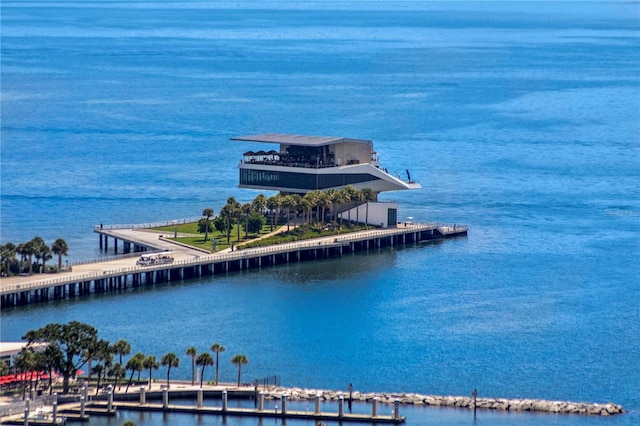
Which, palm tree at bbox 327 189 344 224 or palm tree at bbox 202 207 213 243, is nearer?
palm tree at bbox 202 207 213 243

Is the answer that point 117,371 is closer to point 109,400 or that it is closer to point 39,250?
point 109,400

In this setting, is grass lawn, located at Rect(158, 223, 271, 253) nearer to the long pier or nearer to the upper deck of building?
the long pier

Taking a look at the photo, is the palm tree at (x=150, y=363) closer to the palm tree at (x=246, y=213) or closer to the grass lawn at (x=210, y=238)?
the grass lawn at (x=210, y=238)

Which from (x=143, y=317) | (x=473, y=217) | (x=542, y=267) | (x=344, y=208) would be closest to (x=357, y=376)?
(x=143, y=317)

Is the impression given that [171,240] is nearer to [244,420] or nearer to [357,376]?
[357,376]

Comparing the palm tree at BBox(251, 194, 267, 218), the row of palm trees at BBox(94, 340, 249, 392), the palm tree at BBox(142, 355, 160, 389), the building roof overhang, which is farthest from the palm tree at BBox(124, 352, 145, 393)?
the building roof overhang

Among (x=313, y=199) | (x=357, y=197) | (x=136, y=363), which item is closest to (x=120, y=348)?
(x=136, y=363)
